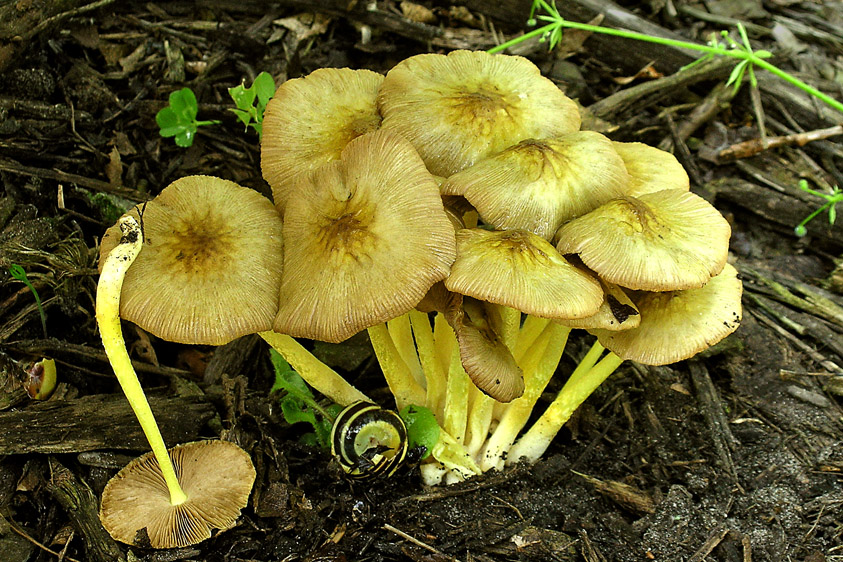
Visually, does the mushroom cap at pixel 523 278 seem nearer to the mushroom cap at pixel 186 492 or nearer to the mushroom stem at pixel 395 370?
the mushroom stem at pixel 395 370

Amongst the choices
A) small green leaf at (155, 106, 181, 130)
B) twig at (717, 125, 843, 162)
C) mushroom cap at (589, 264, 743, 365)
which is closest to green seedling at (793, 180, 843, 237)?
twig at (717, 125, 843, 162)

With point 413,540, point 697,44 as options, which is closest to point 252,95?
point 413,540

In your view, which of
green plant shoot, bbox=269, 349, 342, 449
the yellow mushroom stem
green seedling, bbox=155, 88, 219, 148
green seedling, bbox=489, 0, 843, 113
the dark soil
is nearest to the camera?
the yellow mushroom stem

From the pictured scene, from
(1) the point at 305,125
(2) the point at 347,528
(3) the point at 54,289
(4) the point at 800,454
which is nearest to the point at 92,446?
(3) the point at 54,289

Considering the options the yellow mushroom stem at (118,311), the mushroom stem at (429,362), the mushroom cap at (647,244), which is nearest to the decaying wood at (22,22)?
the yellow mushroom stem at (118,311)

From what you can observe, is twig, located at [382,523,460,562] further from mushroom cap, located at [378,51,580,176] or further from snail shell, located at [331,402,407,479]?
mushroom cap, located at [378,51,580,176]

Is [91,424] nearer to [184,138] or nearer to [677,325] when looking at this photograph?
[184,138]
